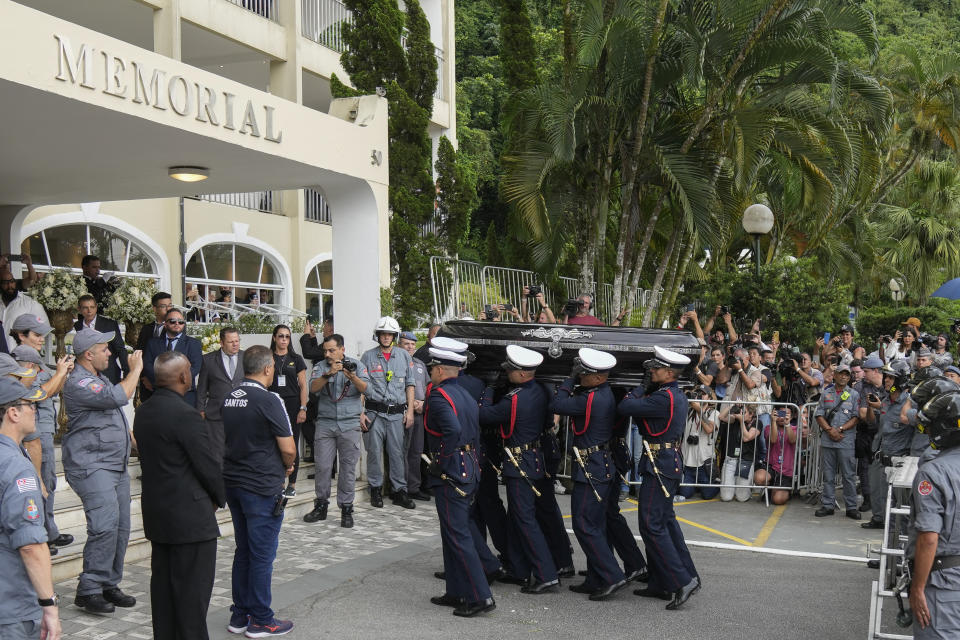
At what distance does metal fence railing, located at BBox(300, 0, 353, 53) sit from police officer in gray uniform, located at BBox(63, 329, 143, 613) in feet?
52.1

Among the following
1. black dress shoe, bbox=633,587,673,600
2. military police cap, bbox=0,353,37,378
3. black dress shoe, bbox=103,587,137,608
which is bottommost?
black dress shoe, bbox=633,587,673,600

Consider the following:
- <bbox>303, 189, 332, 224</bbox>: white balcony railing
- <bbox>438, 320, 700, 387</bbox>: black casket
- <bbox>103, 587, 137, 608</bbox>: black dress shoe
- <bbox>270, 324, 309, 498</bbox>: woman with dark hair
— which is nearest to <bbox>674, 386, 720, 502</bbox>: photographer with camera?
<bbox>438, 320, 700, 387</bbox>: black casket

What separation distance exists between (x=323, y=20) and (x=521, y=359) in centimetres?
1679

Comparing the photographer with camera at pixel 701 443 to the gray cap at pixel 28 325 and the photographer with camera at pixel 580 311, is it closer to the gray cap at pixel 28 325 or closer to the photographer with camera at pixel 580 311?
the photographer with camera at pixel 580 311

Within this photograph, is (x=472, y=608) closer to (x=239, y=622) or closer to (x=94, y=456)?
(x=239, y=622)

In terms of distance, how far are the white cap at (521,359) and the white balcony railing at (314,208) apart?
614 inches

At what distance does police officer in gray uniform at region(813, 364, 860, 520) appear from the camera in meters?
10.1

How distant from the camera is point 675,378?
689 centimetres

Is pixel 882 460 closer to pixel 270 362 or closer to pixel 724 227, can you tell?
pixel 270 362

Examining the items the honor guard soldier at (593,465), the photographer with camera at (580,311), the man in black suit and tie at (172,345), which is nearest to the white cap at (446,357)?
the honor guard soldier at (593,465)

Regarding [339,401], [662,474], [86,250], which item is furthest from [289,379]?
[86,250]

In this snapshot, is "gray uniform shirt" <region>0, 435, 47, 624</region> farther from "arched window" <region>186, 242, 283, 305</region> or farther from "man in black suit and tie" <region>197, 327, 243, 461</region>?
"arched window" <region>186, 242, 283, 305</region>

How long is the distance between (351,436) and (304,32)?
14.0 m

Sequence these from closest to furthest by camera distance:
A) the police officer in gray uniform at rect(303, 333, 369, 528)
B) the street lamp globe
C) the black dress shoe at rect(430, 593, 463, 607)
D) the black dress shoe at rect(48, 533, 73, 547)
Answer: the black dress shoe at rect(430, 593, 463, 607) < the black dress shoe at rect(48, 533, 73, 547) < the police officer in gray uniform at rect(303, 333, 369, 528) < the street lamp globe
